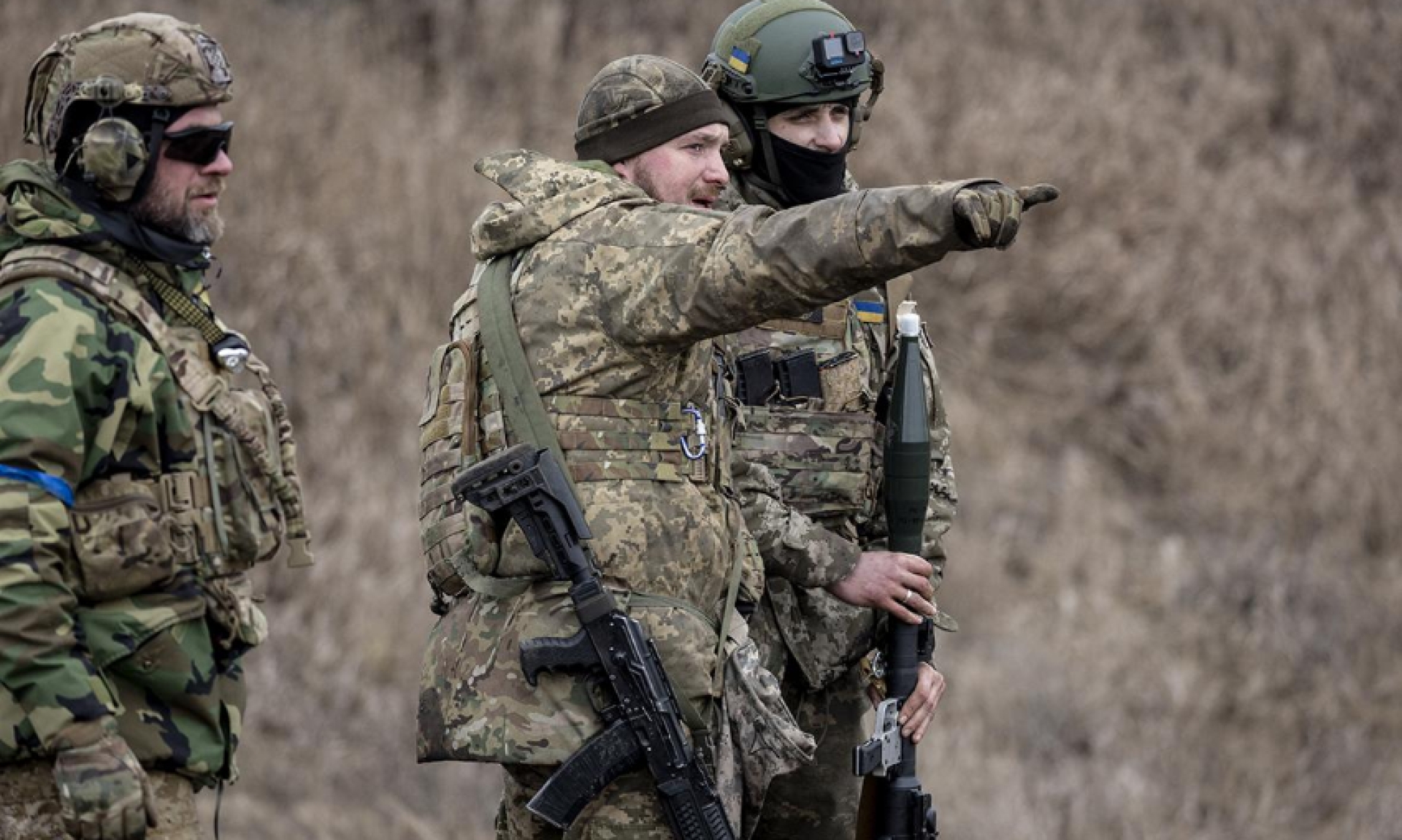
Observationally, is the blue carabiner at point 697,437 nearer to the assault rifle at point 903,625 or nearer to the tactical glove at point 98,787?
the assault rifle at point 903,625

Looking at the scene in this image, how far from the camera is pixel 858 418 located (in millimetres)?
5305

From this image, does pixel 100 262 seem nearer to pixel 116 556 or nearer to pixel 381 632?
pixel 116 556

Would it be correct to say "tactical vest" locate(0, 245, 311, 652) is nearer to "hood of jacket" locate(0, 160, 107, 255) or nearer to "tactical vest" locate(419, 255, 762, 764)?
"hood of jacket" locate(0, 160, 107, 255)

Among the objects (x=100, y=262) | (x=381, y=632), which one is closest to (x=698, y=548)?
(x=100, y=262)

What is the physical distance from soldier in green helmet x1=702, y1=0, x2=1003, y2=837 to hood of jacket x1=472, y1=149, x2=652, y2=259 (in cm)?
90

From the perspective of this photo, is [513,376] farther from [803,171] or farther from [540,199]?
[803,171]

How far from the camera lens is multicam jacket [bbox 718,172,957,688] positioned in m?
5.21

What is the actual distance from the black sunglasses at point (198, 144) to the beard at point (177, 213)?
5 centimetres

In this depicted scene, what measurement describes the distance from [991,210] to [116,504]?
5.99 feet

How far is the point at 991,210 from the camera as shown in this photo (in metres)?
3.64

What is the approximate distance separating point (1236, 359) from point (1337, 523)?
1.12 meters

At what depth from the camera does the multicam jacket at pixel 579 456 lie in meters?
4.19

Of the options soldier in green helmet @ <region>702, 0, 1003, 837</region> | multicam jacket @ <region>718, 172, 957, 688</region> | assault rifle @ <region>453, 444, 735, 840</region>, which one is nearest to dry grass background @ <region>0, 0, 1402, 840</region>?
soldier in green helmet @ <region>702, 0, 1003, 837</region>

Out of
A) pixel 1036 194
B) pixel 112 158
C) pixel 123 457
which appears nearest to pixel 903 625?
pixel 1036 194
